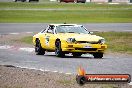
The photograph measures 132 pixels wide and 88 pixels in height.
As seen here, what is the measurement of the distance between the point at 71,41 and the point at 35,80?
786cm

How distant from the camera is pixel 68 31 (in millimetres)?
24453

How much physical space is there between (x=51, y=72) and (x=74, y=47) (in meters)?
5.73

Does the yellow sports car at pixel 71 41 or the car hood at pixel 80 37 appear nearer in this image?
the yellow sports car at pixel 71 41

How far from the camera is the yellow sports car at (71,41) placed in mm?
22969

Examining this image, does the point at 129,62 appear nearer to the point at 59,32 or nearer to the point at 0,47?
the point at 59,32

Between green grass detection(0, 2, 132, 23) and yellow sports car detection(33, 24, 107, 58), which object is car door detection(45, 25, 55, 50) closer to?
yellow sports car detection(33, 24, 107, 58)

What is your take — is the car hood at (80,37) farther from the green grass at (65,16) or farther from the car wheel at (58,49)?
the green grass at (65,16)

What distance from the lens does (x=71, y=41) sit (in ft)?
75.7

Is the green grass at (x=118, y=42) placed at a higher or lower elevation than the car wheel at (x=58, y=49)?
lower

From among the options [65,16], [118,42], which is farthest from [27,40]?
[65,16]

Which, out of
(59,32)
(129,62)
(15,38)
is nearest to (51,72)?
(129,62)

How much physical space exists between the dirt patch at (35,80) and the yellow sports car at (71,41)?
208 inches

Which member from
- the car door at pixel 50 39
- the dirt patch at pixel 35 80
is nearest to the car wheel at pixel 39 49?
the car door at pixel 50 39

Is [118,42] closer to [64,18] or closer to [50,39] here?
[50,39]
